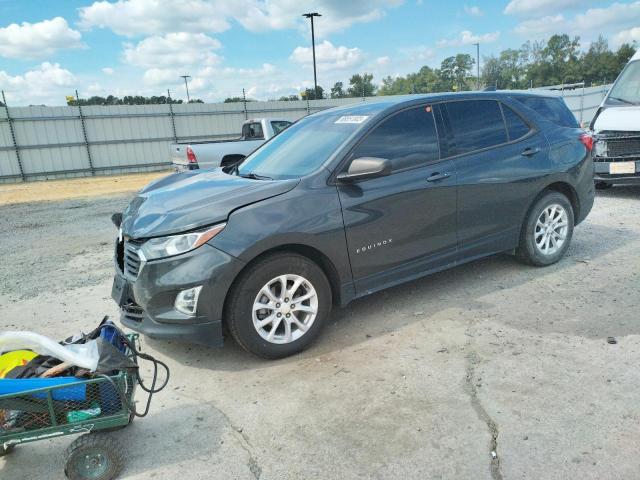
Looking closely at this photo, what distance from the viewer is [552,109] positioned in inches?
201

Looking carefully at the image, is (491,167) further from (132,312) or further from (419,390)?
(132,312)

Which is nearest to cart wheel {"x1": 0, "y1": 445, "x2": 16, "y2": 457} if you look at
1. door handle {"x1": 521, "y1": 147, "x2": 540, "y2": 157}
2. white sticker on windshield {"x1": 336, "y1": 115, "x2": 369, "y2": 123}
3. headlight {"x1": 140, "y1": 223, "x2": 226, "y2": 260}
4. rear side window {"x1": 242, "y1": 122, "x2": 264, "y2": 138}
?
headlight {"x1": 140, "y1": 223, "x2": 226, "y2": 260}

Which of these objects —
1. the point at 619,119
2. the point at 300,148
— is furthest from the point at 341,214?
→ the point at 619,119

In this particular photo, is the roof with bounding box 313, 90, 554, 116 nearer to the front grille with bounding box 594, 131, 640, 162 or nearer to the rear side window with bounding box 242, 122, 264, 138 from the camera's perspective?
the front grille with bounding box 594, 131, 640, 162

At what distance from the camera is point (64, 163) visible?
19266 mm

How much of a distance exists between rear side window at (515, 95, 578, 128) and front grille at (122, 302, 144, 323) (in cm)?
406

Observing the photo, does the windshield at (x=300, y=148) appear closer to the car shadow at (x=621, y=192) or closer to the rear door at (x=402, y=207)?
the rear door at (x=402, y=207)

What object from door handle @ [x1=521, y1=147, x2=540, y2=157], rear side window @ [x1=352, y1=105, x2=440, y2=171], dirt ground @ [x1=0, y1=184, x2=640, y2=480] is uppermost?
rear side window @ [x1=352, y1=105, x2=440, y2=171]

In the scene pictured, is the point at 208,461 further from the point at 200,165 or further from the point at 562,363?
the point at 200,165

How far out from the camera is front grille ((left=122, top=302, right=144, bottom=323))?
341 centimetres

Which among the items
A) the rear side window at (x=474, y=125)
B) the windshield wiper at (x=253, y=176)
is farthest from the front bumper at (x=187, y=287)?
the rear side window at (x=474, y=125)

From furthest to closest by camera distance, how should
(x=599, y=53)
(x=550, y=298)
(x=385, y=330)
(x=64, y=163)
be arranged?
(x=599, y=53) < (x=64, y=163) < (x=550, y=298) < (x=385, y=330)

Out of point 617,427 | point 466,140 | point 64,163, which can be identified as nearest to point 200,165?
point 466,140

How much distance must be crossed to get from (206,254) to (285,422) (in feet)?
3.83
